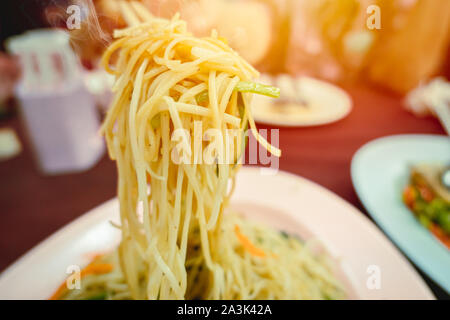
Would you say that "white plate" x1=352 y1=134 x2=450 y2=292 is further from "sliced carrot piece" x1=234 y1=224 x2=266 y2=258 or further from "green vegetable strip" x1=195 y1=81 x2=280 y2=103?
"green vegetable strip" x1=195 y1=81 x2=280 y2=103

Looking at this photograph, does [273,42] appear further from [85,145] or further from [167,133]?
[167,133]

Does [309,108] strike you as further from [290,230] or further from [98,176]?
[98,176]

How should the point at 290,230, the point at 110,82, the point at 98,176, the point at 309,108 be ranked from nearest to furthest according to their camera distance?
the point at 290,230 < the point at 98,176 < the point at 110,82 < the point at 309,108

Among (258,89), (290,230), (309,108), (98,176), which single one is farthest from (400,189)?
(98,176)

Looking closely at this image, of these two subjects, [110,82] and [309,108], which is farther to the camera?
[309,108]

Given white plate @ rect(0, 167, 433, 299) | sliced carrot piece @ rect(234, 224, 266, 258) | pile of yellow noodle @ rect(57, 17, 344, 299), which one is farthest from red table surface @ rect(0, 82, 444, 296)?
sliced carrot piece @ rect(234, 224, 266, 258)

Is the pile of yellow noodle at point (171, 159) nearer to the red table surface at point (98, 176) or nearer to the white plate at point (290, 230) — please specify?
the white plate at point (290, 230)

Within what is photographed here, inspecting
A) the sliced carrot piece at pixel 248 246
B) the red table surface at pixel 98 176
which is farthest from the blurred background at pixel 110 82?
the sliced carrot piece at pixel 248 246
